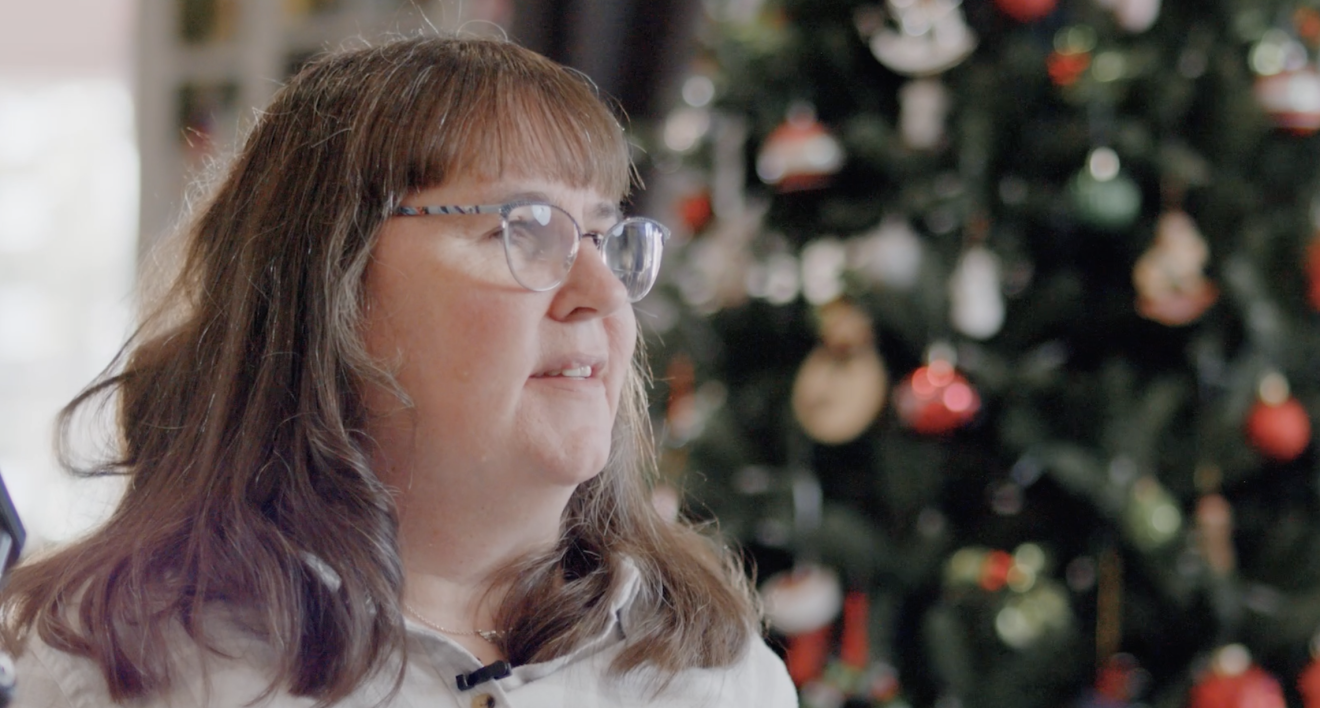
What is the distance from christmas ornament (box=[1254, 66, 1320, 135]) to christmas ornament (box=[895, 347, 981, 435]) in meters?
0.62


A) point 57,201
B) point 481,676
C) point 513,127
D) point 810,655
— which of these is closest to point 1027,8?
point 810,655

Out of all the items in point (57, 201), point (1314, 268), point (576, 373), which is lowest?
point (57, 201)

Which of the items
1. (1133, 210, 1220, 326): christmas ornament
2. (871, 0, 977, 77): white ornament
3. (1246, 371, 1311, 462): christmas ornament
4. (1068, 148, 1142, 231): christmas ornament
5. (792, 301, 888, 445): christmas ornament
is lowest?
(792, 301, 888, 445): christmas ornament

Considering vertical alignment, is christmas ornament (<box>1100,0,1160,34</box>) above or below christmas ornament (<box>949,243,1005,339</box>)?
above

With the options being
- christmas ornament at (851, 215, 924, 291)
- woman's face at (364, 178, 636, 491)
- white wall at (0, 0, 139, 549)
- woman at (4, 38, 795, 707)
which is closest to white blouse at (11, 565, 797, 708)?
woman at (4, 38, 795, 707)

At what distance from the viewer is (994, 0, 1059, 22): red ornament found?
78.8 inches

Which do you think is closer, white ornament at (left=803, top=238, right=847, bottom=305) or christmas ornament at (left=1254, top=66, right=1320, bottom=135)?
christmas ornament at (left=1254, top=66, right=1320, bottom=135)

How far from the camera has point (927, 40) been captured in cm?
206

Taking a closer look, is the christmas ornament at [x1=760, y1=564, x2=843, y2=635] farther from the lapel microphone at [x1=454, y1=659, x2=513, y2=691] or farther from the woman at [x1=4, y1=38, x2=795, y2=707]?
the lapel microphone at [x1=454, y1=659, x2=513, y2=691]

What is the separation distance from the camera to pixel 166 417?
3.63ft

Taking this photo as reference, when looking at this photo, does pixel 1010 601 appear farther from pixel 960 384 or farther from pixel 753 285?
pixel 753 285

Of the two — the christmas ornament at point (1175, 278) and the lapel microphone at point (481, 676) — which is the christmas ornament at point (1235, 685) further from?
the lapel microphone at point (481, 676)

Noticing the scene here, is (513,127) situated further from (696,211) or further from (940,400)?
(696,211)

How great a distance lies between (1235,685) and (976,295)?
2.30ft
